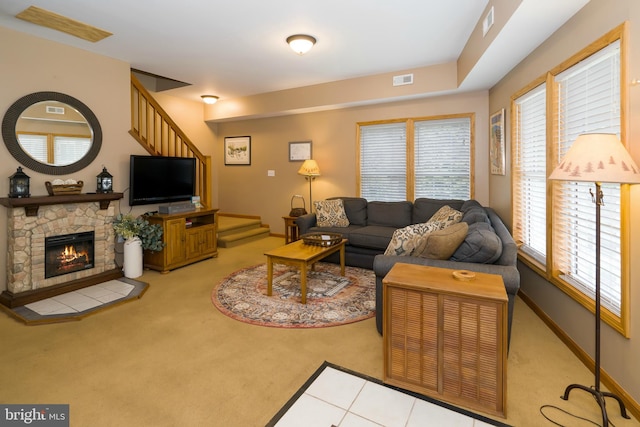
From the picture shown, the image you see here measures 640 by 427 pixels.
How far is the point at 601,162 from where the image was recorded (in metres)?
1.71

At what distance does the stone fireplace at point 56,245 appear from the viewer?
3.54m

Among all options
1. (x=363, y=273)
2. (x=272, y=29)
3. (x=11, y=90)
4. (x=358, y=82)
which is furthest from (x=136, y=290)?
(x=358, y=82)

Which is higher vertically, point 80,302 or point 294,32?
point 294,32

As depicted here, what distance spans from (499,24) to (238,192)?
590 centimetres

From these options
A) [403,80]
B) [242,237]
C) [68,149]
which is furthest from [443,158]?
[68,149]

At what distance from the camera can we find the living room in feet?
6.77

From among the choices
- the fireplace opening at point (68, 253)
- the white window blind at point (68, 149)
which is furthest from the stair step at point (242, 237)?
the white window blind at point (68, 149)

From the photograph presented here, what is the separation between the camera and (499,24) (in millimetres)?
2787

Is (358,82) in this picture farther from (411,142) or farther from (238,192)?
(238,192)

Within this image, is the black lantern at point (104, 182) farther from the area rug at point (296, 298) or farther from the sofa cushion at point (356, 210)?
the sofa cushion at point (356, 210)

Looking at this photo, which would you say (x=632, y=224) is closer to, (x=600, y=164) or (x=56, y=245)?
(x=600, y=164)

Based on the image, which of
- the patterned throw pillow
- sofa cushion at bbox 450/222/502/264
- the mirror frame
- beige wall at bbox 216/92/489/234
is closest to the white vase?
the mirror frame

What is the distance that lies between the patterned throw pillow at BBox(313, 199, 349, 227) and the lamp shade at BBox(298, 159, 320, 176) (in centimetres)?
78

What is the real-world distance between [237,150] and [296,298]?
474 centimetres
